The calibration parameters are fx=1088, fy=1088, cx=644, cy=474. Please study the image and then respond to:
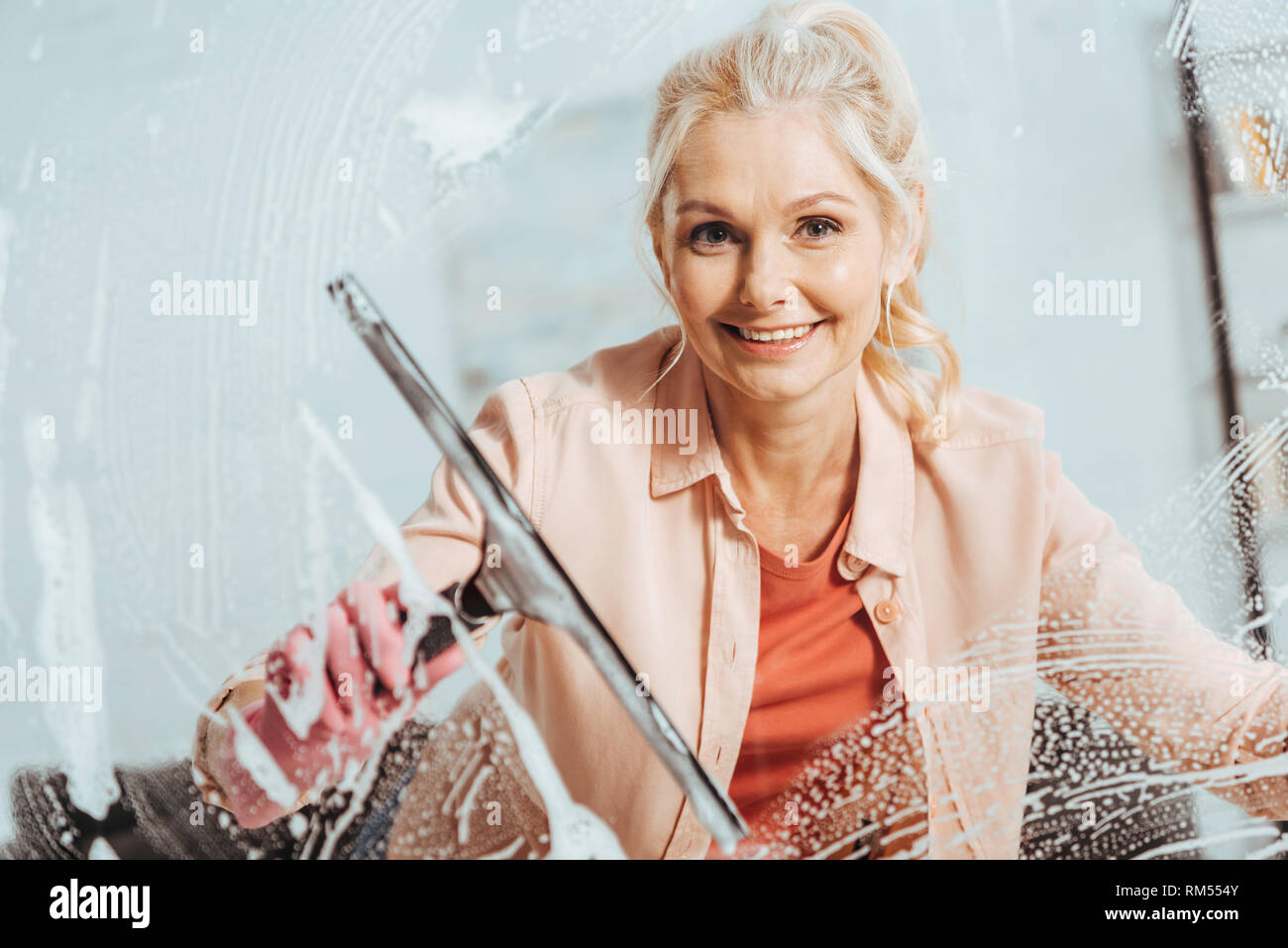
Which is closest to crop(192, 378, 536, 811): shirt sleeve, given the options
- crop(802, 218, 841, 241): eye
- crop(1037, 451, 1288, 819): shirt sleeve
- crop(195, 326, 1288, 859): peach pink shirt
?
crop(195, 326, 1288, 859): peach pink shirt

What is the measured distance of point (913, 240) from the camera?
4.16 ft

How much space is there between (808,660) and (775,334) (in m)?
0.39

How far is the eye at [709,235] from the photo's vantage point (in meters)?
1.22

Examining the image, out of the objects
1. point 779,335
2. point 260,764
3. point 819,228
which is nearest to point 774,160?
point 819,228

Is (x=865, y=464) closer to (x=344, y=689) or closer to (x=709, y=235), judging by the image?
(x=709, y=235)

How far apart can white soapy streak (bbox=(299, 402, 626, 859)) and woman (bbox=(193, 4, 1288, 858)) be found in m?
0.02

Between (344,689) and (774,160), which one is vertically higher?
(774,160)

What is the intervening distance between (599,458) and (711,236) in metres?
0.30

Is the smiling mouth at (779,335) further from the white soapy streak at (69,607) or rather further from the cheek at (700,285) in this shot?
the white soapy streak at (69,607)

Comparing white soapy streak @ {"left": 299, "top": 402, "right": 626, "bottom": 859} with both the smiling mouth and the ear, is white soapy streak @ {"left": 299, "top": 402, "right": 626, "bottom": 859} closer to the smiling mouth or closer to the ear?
the smiling mouth

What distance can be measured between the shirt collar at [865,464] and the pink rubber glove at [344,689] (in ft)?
1.22

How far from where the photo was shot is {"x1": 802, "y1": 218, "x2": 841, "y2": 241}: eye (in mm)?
1198

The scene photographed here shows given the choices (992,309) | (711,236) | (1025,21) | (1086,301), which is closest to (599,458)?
(711,236)
